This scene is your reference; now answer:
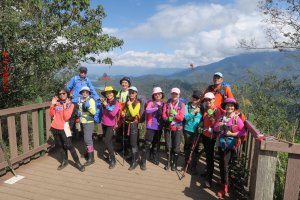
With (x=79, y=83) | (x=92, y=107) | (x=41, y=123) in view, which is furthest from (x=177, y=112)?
(x=41, y=123)

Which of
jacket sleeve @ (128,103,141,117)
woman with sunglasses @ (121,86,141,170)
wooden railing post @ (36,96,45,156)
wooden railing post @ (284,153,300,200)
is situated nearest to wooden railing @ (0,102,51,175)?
wooden railing post @ (36,96,45,156)

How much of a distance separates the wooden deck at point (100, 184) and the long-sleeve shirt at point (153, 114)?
896 millimetres

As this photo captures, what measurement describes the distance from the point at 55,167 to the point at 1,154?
3.47ft

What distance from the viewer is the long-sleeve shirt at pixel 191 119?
541 cm

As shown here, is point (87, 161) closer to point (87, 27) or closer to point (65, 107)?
point (65, 107)

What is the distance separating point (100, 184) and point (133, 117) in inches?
56.6

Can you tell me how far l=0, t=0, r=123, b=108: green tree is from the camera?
5777 millimetres

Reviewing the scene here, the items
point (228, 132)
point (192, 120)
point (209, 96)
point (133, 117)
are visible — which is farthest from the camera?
point (133, 117)

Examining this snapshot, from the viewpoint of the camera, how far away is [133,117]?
5625mm

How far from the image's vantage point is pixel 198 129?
5.26 m

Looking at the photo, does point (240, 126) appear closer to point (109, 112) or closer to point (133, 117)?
point (133, 117)

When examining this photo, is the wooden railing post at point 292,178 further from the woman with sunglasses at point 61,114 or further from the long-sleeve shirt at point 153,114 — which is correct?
the woman with sunglasses at point 61,114

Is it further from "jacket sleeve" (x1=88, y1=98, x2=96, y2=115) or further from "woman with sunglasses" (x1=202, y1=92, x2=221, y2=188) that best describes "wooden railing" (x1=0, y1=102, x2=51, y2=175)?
"woman with sunglasses" (x1=202, y1=92, x2=221, y2=188)

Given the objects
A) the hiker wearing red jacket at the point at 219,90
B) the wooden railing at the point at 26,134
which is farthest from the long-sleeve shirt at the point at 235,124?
the wooden railing at the point at 26,134
